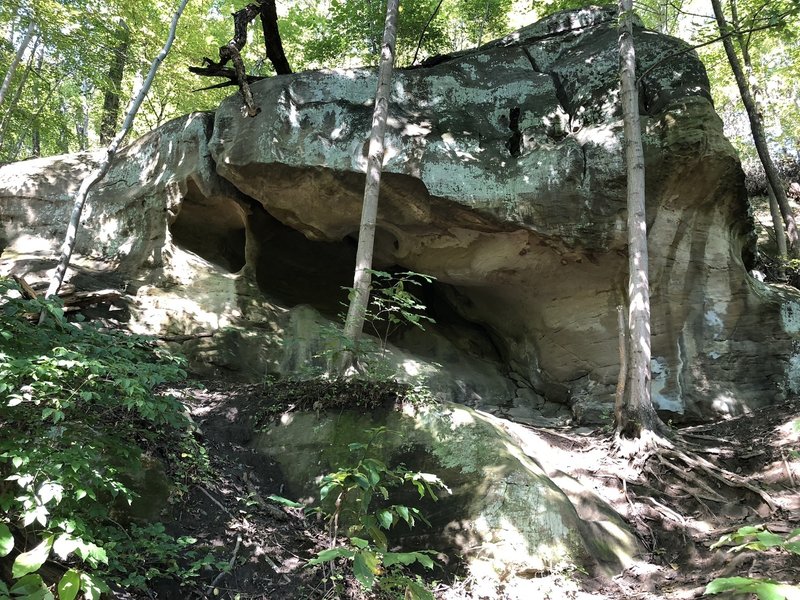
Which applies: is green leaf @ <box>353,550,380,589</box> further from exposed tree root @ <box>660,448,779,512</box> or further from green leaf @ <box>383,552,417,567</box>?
exposed tree root @ <box>660,448,779,512</box>

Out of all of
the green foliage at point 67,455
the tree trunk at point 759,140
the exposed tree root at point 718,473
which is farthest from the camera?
the tree trunk at point 759,140

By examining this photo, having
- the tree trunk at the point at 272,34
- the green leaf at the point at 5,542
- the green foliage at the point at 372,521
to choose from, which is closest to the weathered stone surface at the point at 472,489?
the green foliage at the point at 372,521

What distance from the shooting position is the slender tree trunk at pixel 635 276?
6246 millimetres

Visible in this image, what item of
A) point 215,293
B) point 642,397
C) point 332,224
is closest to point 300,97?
point 332,224

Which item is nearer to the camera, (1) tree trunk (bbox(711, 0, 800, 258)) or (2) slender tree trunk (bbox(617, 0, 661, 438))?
(2) slender tree trunk (bbox(617, 0, 661, 438))

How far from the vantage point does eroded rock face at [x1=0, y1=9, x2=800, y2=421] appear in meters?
8.16

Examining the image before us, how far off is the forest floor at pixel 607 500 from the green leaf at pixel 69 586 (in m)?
1.29

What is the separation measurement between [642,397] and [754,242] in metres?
5.35

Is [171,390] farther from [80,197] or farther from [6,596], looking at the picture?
[6,596]

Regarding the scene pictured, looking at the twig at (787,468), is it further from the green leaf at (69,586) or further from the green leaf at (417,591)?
the green leaf at (69,586)

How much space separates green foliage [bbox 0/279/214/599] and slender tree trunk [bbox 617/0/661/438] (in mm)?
4930

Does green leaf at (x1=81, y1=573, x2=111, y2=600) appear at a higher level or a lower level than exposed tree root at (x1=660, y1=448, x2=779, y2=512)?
higher

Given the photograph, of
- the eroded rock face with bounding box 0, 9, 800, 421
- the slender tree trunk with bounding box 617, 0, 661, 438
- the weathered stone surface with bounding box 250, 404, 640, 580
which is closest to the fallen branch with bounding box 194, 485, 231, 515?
the weathered stone surface with bounding box 250, 404, 640, 580

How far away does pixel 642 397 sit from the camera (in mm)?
6223
